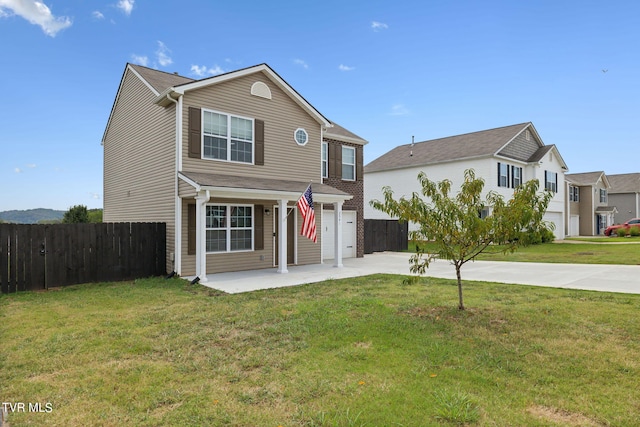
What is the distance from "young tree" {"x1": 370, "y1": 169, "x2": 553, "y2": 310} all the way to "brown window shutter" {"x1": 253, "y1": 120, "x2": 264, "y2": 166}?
7.09 m

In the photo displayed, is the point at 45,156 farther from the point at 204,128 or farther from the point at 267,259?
the point at 267,259

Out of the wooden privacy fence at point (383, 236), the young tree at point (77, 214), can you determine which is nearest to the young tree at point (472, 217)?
the wooden privacy fence at point (383, 236)

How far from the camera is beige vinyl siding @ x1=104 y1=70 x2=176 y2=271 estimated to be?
38.2 ft

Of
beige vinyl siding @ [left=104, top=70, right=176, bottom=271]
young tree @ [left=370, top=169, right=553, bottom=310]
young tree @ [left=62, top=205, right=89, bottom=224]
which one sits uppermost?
beige vinyl siding @ [left=104, top=70, right=176, bottom=271]

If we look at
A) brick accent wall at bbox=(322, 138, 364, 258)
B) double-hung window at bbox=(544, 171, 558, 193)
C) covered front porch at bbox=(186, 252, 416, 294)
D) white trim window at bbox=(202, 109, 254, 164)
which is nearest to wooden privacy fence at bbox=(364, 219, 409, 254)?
brick accent wall at bbox=(322, 138, 364, 258)

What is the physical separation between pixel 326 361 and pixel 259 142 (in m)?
9.48

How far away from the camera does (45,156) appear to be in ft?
56.5

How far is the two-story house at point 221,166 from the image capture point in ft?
36.3

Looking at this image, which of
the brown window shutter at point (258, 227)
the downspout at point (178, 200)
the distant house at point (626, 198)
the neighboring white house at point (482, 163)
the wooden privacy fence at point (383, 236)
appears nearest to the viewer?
the downspout at point (178, 200)

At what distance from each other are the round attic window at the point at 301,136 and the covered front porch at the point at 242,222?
168 centimetres

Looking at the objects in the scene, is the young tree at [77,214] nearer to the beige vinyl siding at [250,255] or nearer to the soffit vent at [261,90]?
the beige vinyl siding at [250,255]

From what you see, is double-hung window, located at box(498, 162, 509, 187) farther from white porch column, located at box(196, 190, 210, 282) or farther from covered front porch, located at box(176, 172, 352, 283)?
white porch column, located at box(196, 190, 210, 282)

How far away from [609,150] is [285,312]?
3107 cm

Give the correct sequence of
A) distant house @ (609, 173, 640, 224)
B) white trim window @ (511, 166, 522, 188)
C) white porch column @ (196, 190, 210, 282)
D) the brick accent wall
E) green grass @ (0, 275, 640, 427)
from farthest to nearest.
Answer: distant house @ (609, 173, 640, 224)
white trim window @ (511, 166, 522, 188)
the brick accent wall
white porch column @ (196, 190, 210, 282)
green grass @ (0, 275, 640, 427)
